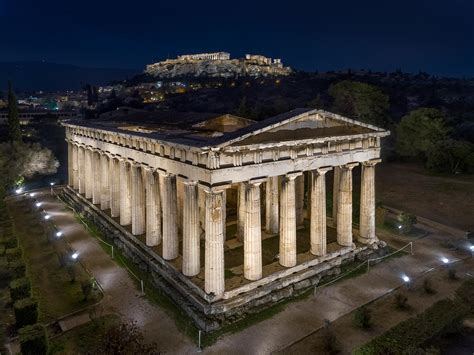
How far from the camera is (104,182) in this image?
3312 centimetres

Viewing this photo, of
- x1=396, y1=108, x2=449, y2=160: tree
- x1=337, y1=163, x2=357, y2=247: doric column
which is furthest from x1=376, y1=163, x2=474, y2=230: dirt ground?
x1=337, y1=163, x2=357, y2=247: doric column

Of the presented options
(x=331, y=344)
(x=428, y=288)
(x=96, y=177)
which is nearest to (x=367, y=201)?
(x=428, y=288)

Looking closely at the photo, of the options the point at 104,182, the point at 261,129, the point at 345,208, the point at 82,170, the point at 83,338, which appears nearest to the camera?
the point at 83,338

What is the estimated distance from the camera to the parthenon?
19141 millimetres

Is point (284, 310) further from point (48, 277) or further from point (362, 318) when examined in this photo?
point (48, 277)

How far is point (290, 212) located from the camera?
851 inches

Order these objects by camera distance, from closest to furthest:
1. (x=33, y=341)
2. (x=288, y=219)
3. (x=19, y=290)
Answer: (x=33, y=341) < (x=19, y=290) < (x=288, y=219)

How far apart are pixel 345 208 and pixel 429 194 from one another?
2265 centimetres

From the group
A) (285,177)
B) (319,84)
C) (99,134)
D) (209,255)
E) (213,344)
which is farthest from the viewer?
(319,84)

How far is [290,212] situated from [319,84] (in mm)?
103839

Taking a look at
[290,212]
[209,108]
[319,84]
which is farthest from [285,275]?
[319,84]

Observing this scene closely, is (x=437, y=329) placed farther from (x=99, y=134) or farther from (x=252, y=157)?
(x=99, y=134)

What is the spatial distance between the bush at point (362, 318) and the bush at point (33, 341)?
14.0 m

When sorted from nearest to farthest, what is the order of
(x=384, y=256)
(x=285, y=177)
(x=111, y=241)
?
(x=285, y=177)
(x=384, y=256)
(x=111, y=241)
